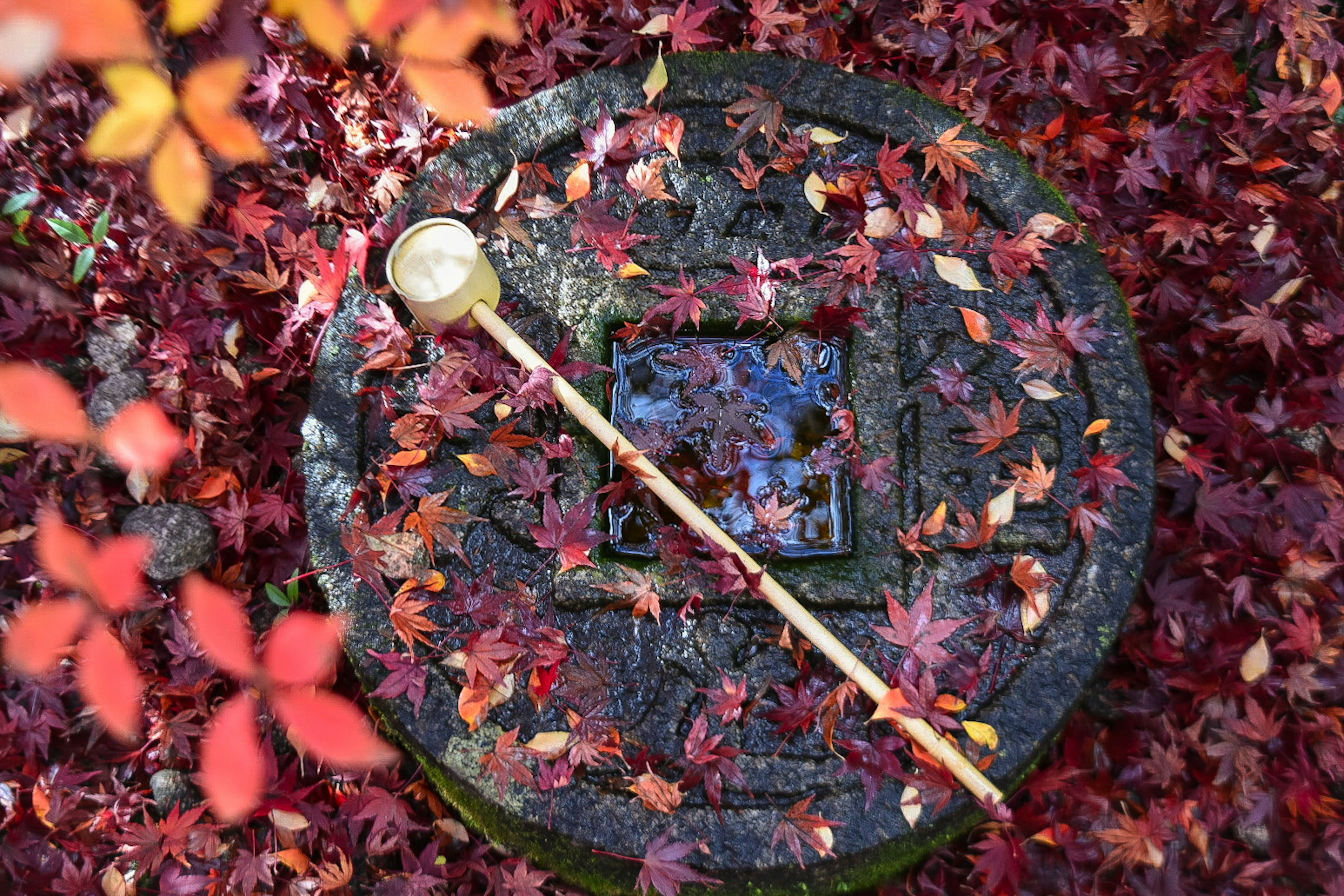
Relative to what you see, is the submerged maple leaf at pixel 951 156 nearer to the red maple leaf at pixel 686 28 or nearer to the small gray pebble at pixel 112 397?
the red maple leaf at pixel 686 28

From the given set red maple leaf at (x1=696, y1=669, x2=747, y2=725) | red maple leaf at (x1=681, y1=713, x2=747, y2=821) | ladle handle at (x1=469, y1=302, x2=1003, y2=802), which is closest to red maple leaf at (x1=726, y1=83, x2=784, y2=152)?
ladle handle at (x1=469, y1=302, x2=1003, y2=802)

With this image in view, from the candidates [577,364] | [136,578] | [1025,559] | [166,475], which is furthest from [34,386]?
[1025,559]

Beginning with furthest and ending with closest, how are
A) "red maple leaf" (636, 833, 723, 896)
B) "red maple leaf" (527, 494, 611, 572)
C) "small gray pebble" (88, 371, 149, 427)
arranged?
"small gray pebble" (88, 371, 149, 427) → "red maple leaf" (527, 494, 611, 572) → "red maple leaf" (636, 833, 723, 896)

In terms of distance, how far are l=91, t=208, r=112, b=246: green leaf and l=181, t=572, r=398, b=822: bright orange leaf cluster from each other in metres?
1.27

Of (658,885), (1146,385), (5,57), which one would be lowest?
(658,885)

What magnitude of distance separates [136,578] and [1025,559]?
8.79ft

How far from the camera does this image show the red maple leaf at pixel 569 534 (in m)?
2.00

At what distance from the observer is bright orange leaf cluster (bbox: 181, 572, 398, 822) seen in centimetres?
214

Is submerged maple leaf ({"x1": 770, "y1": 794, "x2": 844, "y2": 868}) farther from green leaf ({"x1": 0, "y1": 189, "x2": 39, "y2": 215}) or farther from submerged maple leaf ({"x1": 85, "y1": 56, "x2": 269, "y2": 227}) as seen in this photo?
green leaf ({"x1": 0, "y1": 189, "x2": 39, "y2": 215})

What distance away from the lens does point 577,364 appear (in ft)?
7.08

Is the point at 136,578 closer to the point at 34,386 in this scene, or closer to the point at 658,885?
the point at 34,386

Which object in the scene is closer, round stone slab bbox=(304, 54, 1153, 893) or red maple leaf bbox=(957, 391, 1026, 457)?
round stone slab bbox=(304, 54, 1153, 893)

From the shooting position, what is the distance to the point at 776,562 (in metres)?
2.13

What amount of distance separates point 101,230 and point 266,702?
1.78 meters
